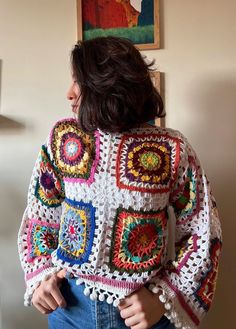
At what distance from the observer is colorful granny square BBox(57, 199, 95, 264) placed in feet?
2.87

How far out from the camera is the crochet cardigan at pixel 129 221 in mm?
864

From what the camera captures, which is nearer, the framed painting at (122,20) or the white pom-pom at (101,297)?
the white pom-pom at (101,297)

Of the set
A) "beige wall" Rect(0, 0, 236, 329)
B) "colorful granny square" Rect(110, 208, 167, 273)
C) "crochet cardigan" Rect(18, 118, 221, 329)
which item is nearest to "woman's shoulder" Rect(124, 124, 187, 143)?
"crochet cardigan" Rect(18, 118, 221, 329)

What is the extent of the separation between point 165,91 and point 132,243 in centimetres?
55

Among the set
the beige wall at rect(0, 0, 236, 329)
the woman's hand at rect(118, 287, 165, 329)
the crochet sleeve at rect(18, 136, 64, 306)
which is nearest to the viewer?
the woman's hand at rect(118, 287, 165, 329)

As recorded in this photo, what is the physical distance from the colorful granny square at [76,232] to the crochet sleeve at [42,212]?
0.05 meters

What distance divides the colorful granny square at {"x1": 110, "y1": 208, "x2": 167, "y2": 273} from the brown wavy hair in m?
0.20

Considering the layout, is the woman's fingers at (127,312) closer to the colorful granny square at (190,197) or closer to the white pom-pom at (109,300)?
the white pom-pom at (109,300)

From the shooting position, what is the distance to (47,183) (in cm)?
97

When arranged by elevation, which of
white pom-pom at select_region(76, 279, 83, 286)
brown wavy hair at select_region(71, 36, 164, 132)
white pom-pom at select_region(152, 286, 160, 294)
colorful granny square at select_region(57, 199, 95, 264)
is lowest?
white pom-pom at select_region(152, 286, 160, 294)

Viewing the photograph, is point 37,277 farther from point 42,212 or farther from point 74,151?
point 74,151

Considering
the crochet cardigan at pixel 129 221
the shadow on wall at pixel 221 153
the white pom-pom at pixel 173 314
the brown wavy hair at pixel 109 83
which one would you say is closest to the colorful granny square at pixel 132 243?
the crochet cardigan at pixel 129 221

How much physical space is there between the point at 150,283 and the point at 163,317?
0.09 metres

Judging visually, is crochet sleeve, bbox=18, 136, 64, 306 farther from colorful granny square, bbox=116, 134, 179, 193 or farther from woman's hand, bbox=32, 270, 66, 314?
colorful granny square, bbox=116, 134, 179, 193
